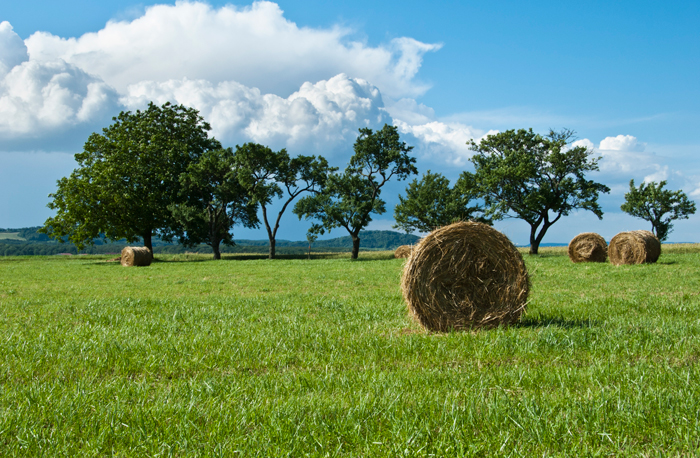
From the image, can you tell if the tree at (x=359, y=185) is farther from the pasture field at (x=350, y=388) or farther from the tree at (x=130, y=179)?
the pasture field at (x=350, y=388)

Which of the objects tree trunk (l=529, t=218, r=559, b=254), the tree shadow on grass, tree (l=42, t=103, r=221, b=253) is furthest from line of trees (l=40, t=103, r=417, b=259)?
the tree shadow on grass

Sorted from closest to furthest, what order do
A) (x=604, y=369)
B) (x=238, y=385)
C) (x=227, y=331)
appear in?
(x=238, y=385) → (x=604, y=369) → (x=227, y=331)

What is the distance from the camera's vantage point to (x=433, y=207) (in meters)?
46.1

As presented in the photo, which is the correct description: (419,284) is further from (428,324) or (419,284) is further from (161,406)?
(161,406)

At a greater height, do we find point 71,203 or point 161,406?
point 71,203

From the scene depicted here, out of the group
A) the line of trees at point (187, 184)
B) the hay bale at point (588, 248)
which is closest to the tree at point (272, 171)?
the line of trees at point (187, 184)

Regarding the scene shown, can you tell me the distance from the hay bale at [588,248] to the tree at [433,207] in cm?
1872

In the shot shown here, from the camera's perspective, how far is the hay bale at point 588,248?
24.9 m

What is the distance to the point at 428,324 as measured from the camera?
7000 millimetres

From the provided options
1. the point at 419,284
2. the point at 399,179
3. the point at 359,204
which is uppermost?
the point at 399,179

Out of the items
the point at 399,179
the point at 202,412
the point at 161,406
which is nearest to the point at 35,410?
the point at 161,406

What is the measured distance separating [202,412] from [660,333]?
6.28 m

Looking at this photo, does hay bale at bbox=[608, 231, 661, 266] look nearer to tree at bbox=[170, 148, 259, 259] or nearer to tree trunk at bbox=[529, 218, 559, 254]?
tree trunk at bbox=[529, 218, 559, 254]

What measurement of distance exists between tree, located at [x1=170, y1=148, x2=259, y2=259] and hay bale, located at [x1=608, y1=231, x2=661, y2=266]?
3459 centimetres
